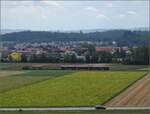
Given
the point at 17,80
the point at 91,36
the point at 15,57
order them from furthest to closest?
the point at 91,36, the point at 15,57, the point at 17,80

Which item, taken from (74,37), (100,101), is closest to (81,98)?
(100,101)

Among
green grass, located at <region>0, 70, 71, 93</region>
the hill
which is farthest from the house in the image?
green grass, located at <region>0, 70, 71, 93</region>

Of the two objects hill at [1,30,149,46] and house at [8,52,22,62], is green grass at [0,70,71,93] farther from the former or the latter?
hill at [1,30,149,46]

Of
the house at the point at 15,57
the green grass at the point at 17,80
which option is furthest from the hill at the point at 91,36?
the green grass at the point at 17,80

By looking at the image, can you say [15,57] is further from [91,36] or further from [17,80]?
[91,36]

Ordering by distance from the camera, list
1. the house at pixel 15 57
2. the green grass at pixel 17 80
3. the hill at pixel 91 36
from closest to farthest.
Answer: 1. the green grass at pixel 17 80
2. the house at pixel 15 57
3. the hill at pixel 91 36

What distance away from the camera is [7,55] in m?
77.1

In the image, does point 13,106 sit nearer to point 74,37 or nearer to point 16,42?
point 16,42

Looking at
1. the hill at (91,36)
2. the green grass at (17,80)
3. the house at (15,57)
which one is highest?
the hill at (91,36)

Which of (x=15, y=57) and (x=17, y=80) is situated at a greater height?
(x=15, y=57)

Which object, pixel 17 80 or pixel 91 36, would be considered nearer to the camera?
pixel 17 80

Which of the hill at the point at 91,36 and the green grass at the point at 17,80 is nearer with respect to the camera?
the green grass at the point at 17,80

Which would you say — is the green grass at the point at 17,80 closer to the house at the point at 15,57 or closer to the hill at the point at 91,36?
the house at the point at 15,57

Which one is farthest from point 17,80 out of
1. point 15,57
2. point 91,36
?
point 91,36
